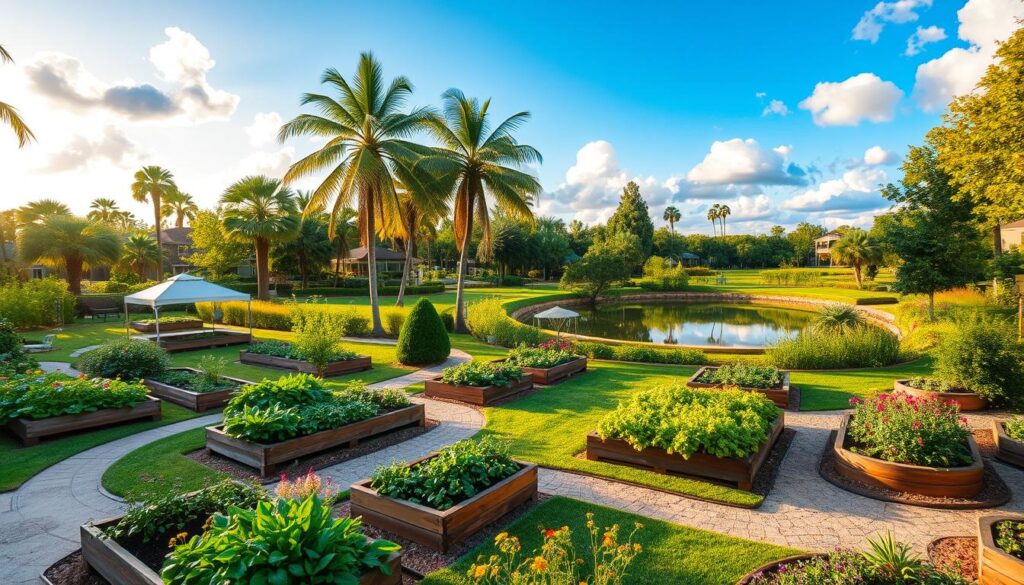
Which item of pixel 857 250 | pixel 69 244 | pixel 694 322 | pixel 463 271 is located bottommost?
pixel 694 322

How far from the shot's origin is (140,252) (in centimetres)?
3425

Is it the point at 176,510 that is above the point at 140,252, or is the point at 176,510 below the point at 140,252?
below

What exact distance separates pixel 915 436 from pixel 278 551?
246 inches

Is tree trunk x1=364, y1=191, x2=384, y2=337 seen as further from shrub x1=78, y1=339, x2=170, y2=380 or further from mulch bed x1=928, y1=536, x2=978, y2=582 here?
mulch bed x1=928, y1=536, x2=978, y2=582

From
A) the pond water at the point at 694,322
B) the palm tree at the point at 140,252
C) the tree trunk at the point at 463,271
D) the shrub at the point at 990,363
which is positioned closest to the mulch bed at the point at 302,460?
the shrub at the point at 990,363

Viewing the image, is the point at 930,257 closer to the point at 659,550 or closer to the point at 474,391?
the point at 474,391

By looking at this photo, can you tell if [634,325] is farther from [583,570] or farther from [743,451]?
Answer: [583,570]

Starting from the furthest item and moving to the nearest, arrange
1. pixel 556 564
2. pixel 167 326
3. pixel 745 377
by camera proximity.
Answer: pixel 167 326 < pixel 745 377 < pixel 556 564

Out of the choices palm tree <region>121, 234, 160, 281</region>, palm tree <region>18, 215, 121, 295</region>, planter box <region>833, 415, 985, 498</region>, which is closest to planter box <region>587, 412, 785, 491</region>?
planter box <region>833, 415, 985, 498</region>

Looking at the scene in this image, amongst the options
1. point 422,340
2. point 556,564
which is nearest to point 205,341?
Answer: point 422,340

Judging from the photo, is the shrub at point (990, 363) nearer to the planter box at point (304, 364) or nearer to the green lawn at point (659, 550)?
the green lawn at point (659, 550)

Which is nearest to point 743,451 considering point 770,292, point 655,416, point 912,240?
point 655,416

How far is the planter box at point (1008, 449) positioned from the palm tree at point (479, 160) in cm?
1335

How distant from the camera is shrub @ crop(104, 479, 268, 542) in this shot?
3.82 metres
